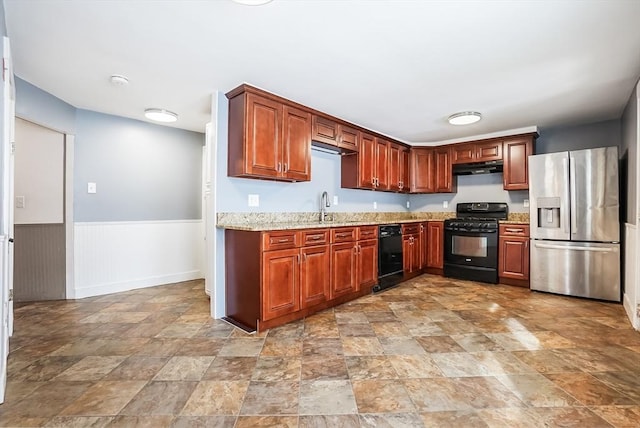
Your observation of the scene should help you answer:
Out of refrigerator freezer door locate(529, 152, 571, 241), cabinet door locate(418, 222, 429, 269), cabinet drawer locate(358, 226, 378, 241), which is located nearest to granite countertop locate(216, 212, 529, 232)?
cabinet drawer locate(358, 226, 378, 241)

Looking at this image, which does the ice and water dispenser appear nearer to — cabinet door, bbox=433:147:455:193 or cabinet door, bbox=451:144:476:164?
cabinet door, bbox=451:144:476:164

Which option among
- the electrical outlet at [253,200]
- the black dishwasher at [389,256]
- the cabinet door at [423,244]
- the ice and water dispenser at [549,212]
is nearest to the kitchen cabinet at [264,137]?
the electrical outlet at [253,200]

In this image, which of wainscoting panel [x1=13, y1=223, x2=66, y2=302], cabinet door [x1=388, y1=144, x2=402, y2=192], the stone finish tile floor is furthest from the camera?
cabinet door [x1=388, y1=144, x2=402, y2=192]

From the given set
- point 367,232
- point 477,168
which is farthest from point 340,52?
point 477,168

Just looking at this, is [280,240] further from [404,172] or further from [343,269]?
[404,172]

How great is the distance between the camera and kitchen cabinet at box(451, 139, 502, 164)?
470 centimetres

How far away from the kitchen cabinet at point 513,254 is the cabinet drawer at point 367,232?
6.61 ft

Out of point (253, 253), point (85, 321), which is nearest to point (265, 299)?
point (253, 253)

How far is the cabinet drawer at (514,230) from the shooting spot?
13.9ft

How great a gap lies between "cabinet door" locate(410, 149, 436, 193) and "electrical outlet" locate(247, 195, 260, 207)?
10.3 ft

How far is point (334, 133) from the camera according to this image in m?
3.88

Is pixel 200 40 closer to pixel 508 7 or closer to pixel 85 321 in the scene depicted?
pixel 508 7

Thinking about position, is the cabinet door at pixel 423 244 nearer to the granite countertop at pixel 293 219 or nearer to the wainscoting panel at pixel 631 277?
the granite countertop at pixel 293 219

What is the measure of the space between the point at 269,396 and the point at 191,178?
3.75m
